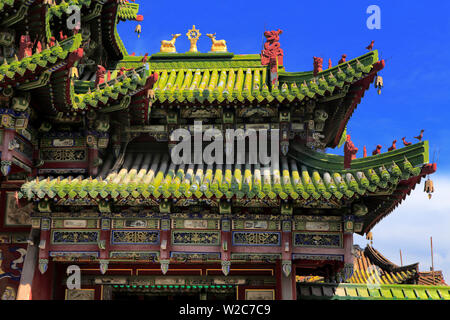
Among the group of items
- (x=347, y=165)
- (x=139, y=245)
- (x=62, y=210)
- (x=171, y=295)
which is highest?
(x=347, y=165)

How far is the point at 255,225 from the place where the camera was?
44.7 ft

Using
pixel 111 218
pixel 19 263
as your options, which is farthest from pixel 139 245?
pixel 19 263

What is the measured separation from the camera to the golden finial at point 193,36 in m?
18.2

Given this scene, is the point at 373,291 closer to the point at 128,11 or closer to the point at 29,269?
the point at 29,269

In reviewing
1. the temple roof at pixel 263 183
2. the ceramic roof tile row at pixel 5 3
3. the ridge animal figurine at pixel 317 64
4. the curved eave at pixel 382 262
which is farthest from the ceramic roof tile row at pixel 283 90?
the curved eave at pixel 382 262

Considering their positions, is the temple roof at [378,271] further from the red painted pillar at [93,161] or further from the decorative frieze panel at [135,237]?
the red painted pillar at [93,161]

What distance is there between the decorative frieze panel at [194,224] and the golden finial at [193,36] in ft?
22.3

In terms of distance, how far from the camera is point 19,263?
47.0 feet

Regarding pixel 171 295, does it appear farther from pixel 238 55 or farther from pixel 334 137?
pixel 238 55

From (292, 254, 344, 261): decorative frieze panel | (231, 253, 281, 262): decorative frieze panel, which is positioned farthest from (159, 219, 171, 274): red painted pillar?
(292, 254, 344, 261): decorative frieze panel

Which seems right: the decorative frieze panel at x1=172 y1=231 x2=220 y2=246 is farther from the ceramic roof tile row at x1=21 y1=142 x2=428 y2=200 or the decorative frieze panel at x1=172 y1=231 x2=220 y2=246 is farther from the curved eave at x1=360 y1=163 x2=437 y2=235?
the curved eave at x1=360 y1=163 x2=437 y2=235

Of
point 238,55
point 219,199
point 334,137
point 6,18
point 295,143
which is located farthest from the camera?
point 238,55

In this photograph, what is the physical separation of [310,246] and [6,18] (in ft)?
31.0

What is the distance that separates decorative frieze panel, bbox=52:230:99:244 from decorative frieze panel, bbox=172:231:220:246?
1.99 m
